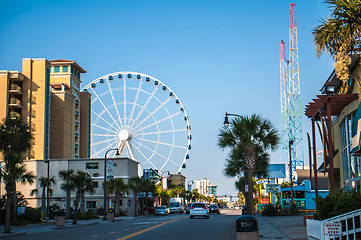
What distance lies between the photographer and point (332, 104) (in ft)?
88.0

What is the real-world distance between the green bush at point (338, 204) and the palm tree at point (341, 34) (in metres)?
3.88

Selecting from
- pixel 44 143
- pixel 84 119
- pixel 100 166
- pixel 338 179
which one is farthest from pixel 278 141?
pixel 84 119

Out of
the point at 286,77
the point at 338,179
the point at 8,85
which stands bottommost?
the point at 338,179

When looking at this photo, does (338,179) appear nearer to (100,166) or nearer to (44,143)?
(100,166)

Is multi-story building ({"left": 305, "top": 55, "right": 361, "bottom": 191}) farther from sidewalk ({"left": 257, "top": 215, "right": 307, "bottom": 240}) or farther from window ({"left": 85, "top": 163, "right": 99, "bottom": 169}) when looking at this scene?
window ({"left": 85, "top": 163, "right": 99, "bottom": 169})

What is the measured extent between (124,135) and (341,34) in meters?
58.0

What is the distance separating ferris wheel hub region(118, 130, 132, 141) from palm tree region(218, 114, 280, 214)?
34046 mm

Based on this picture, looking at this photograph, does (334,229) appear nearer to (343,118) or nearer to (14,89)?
(343,118)

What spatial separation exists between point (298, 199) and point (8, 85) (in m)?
52.1

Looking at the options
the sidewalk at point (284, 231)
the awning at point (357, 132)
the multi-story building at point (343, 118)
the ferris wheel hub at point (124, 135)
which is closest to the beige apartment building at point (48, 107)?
the ferris wheel hub at point (124, 135)

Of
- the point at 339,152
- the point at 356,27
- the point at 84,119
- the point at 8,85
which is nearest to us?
the point at 356,27

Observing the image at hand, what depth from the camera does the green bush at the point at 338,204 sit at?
15.1 metres

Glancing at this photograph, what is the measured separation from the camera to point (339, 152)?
101 feet

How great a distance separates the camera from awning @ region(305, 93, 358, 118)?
2477 centimetres
